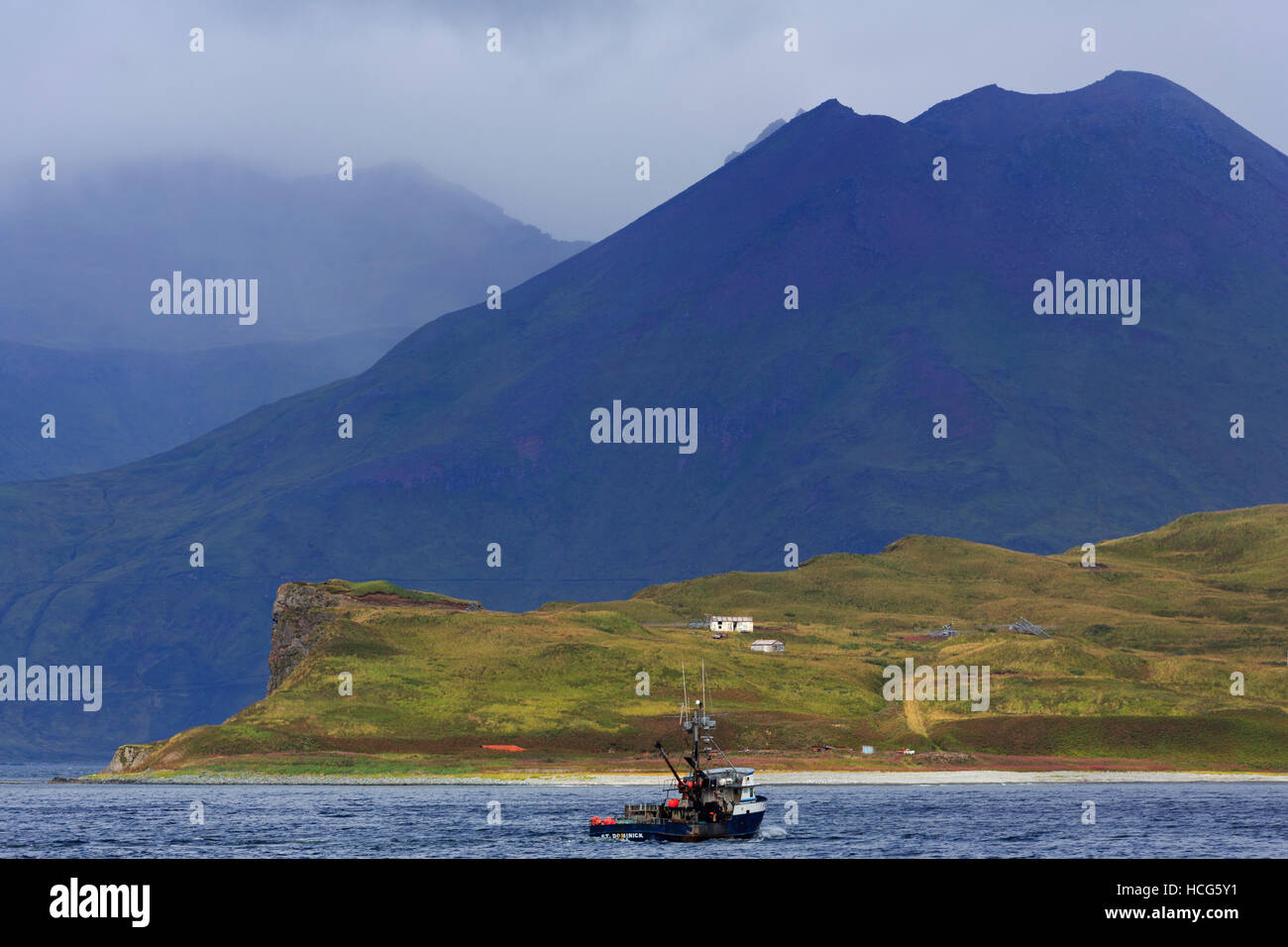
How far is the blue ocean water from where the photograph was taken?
10350 centimetres

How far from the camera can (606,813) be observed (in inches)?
5482

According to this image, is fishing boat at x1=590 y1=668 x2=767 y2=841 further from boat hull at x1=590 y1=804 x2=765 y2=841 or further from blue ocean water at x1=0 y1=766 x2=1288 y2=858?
blue ocean water at x1=0 y1=766 x2=1288 y2=858

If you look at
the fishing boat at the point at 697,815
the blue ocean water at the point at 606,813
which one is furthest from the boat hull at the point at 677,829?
the blue ocean water at the point at 606,813

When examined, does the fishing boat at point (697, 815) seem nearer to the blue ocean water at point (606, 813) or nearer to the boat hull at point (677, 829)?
the boat hull at point (677, 829)

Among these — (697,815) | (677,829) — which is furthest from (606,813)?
(677,829)

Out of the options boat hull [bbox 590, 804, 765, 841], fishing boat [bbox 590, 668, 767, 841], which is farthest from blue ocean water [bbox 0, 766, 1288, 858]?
fishing boat [bbox 590, 668, 767, 841]

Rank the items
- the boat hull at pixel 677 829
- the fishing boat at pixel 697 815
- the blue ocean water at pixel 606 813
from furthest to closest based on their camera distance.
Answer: the fishing boat at pixel 697 815
the boat hull at pixel 677 829
the blue ocean water at pixel 606 813

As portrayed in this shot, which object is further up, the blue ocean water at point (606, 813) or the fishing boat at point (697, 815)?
the fishing boat at point (697, 815)

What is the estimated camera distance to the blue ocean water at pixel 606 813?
10350 centimetres

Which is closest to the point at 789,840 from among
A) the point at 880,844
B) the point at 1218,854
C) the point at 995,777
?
the point at 880,844

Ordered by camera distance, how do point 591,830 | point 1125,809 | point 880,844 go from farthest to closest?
point 1125,809
point 591,830
point 880,844
